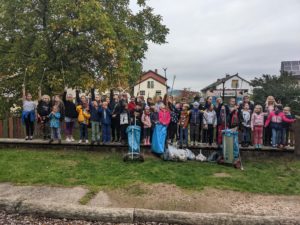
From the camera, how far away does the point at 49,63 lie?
1488 centimetres

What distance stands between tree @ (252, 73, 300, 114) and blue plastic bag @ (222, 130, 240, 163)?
15481mm

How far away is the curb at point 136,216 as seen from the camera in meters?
5.09

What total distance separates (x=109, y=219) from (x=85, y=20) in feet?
33.6

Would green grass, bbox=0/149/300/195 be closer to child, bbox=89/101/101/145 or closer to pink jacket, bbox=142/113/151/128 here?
child, bbox=89/101/101/145

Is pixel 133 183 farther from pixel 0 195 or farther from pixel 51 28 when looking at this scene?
pixel 51 28

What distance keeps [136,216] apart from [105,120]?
5.40m

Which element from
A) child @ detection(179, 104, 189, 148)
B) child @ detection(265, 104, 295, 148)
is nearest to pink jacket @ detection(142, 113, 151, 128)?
child @ detection(179, 104, 189, 148)

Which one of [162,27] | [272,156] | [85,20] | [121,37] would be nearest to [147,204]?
[272,156]

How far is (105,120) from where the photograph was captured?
34.0 feet

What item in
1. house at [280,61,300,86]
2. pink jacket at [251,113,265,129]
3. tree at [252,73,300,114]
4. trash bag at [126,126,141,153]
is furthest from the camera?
house at [280,61,300,86]

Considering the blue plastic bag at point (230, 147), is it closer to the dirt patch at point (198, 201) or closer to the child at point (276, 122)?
the child at point (276, 122)

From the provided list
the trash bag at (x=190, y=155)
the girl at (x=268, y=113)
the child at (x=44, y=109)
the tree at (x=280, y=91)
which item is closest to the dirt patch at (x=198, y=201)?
the trash bag at (x=190, y=155)

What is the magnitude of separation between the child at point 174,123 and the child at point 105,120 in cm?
191

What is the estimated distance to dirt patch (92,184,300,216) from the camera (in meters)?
5.64
